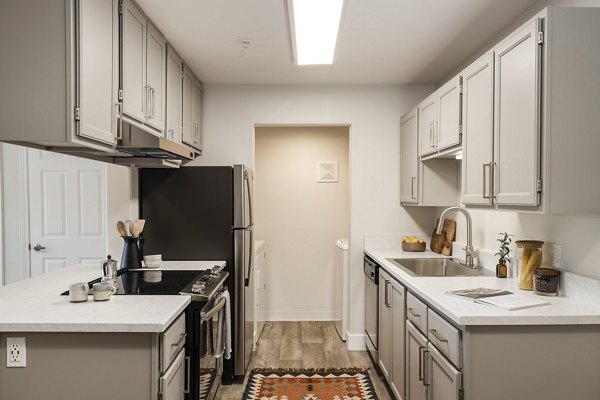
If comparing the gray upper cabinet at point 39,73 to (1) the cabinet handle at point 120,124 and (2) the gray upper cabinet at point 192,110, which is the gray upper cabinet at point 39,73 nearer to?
(1) the cabinet handle at point 120,124

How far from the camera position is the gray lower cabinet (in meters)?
2.76

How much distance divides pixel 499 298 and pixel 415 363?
684 mm

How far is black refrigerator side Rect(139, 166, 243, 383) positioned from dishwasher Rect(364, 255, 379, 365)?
1.15 metres

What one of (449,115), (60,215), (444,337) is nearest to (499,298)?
(444,337)

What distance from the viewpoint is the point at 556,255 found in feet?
7.34

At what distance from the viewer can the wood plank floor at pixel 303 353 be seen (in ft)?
10.9

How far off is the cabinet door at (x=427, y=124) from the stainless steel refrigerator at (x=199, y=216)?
142 centimetres

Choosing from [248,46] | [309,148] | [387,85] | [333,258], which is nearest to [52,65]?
[248,46]

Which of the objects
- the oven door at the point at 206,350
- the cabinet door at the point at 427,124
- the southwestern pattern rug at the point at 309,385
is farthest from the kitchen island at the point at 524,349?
the cabinet door at the point at 427,124

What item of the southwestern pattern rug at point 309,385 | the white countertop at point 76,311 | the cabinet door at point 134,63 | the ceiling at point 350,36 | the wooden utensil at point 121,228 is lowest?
the southwestern pattern rug at point 309,385

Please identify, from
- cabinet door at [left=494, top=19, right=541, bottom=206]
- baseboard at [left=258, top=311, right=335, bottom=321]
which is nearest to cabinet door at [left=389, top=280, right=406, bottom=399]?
cabinet door at [left=494, top=19, right=541, bottom=206]

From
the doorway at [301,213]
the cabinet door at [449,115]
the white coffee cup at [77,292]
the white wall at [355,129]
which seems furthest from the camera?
the doorway at [301,213]

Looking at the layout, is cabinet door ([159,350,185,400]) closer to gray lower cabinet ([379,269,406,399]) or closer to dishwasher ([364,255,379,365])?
gray lower cabinet ([379,269,406,399])

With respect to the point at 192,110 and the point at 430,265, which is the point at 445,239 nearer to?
the point at 430,265
